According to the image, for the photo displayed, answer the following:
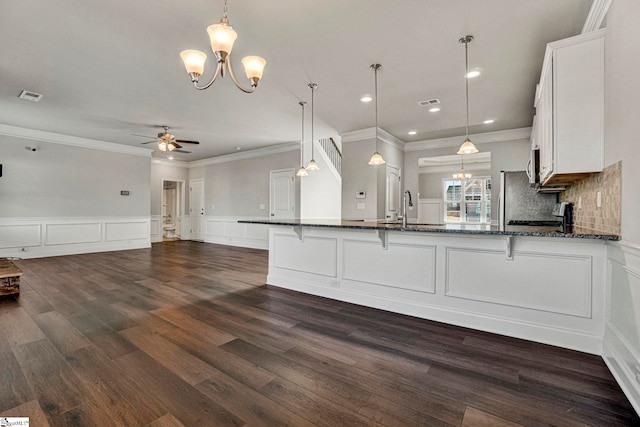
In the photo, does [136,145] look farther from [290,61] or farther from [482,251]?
[482,251]

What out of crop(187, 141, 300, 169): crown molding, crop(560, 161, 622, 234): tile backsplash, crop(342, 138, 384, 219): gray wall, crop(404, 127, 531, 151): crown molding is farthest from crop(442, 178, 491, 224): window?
crop(560, 161, 622, 234): tile backsplash

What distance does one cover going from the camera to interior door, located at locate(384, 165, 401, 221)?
6523 mm

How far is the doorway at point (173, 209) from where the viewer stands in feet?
35.3

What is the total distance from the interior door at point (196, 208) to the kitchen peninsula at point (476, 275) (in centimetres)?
744

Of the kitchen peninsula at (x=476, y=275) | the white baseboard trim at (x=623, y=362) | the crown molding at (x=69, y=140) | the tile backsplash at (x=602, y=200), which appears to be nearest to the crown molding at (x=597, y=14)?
the tile backsplash at (x=602, y=200)

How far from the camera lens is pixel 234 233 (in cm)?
919

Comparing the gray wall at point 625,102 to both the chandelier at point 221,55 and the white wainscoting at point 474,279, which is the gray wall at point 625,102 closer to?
the white wainscoting at point 474,279

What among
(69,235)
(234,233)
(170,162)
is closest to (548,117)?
(234,233)

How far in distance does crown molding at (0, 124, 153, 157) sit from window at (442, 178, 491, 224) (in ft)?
32.5

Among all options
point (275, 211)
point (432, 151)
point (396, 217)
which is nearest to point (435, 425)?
point (396, 217)

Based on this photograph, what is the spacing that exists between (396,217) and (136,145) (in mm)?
7051

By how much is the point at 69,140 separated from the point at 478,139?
938 centimetres

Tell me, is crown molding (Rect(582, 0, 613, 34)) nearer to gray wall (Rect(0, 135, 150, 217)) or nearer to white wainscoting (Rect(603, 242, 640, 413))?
white wainscoting (Rect(603, 242, 640, 413))

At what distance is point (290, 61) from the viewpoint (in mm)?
3402
